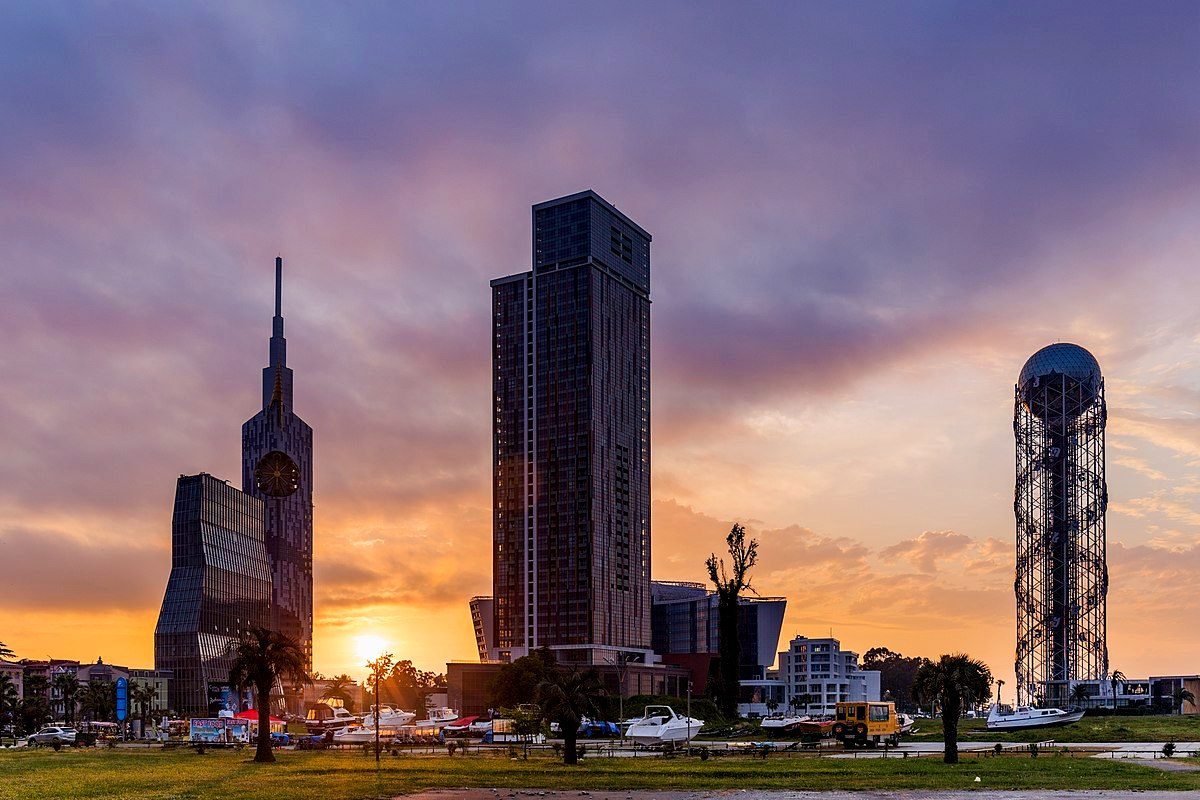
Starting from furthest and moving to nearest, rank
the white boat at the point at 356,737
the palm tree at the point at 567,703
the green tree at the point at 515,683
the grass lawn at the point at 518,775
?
the green tree at the point at 515,683 → the white boat at the point at 356,737 → the palm tree at the point at 567,703 → the grass lawn at the point at 518,775

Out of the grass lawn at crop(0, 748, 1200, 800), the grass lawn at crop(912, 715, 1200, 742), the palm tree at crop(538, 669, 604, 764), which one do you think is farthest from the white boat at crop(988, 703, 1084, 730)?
the palm tree at crop(538, 669, 604, 764)

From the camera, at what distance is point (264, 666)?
273ft

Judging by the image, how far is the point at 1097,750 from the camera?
92.4 metres

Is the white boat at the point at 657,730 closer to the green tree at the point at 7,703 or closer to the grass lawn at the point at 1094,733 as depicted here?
the grass lawn at the point at 1094,733

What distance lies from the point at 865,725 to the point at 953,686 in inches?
1016

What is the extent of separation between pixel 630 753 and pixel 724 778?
26.5 metres

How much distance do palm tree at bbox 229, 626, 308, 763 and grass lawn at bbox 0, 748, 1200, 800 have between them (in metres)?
2.42

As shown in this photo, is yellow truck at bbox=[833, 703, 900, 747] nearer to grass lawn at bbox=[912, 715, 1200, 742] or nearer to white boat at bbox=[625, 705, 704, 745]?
grass lawn at bbox=[912, 715, 1200, 742]

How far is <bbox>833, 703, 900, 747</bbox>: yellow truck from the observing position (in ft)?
326

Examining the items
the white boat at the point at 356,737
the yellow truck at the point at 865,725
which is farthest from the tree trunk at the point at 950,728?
the white boat at the point at 356,737

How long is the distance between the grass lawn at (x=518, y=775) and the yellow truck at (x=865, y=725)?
61.3ft

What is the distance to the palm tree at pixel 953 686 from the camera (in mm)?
75938

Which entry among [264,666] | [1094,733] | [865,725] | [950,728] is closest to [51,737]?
[264,666]

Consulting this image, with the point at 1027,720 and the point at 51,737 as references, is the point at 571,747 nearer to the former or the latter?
the point at 51,737
